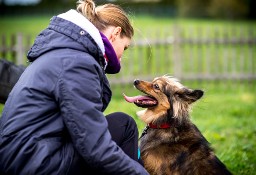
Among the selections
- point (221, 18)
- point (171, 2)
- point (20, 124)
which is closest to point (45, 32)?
point (20, 124)

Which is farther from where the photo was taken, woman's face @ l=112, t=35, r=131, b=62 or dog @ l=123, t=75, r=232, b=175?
dog @ l=123, t=75, r=232, b=175

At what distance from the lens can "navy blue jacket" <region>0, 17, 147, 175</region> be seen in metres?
2.80

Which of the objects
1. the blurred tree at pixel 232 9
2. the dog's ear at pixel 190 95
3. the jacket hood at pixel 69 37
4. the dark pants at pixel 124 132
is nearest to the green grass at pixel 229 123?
the dog's ear at pixel 190 95

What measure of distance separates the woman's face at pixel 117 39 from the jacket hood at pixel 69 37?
30cm

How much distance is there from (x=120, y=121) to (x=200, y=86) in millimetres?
8832

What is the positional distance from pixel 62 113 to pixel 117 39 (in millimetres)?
882

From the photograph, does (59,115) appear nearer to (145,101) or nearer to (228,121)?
(145,101)

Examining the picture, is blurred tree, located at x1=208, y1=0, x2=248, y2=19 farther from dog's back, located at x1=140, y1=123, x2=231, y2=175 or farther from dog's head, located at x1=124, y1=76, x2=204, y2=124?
dog's back, located at x1=140, y1=123, x2=231, y2=175

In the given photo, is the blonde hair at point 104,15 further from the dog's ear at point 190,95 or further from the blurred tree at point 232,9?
the blurred tree at point 232,9

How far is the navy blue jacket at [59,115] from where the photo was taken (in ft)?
9.18

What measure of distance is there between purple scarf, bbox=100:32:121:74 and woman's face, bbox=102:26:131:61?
106 mm

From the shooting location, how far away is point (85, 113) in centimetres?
280

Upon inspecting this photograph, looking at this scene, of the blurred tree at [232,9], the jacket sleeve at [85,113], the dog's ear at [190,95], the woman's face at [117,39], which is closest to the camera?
the jacket sleeve at [85,113]

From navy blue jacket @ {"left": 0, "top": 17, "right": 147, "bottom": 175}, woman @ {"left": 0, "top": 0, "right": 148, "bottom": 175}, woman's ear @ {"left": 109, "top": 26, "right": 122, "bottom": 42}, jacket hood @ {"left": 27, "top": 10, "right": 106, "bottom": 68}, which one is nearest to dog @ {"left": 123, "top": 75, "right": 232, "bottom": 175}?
woman's ear @ {"left": 109, "top": 26, "right": 122, "bottom": 42}
